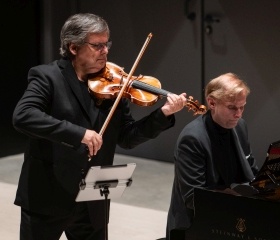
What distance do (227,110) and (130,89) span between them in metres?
0.44

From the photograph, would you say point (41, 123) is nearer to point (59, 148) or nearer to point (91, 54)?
point (59, 148)

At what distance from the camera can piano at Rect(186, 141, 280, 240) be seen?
2771 millimetres

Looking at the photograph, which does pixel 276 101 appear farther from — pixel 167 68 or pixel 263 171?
pixel 263 171

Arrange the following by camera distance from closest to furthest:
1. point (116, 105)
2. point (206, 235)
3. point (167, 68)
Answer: point (206, 235) → point (116, 105) → point (167, 68)

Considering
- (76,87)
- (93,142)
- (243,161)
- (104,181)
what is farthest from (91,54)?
(243,161)

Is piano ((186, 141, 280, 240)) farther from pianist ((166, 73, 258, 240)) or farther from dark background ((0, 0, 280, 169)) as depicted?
dark background ((0, 0, 280, 169))

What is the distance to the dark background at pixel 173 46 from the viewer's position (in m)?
5.82

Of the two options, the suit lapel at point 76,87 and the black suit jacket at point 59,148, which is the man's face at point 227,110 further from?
the suit lapel at point 76,87

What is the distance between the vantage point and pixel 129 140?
11.1 ft

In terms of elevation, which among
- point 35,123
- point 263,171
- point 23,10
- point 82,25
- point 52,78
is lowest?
point 263,171

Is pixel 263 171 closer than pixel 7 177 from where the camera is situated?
Yes

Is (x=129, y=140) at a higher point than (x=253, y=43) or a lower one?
lower

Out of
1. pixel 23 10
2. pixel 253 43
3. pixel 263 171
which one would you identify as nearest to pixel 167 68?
pixel 253 43

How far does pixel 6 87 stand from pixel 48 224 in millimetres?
3483
